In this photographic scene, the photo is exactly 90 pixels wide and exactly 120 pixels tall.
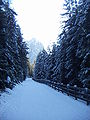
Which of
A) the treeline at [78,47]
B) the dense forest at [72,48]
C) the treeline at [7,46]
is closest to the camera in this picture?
the treeline at [7,46]

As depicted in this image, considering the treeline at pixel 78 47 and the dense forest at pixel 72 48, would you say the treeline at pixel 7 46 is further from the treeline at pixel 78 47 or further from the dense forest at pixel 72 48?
the treeline at pixel 78 47

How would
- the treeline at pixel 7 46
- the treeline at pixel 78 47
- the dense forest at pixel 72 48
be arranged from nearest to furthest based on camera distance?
the treeline at pixel 7 46 → the dense forest at pixel 72 48 → the treeline at pixel 78 47

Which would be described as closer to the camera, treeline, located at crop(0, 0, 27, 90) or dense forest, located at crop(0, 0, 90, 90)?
treeline, located at crop(0, 0, 27, 90)

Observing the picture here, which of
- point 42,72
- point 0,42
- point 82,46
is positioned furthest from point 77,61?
point 42,72

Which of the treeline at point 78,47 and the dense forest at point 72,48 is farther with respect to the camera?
the treeline at point 78,47

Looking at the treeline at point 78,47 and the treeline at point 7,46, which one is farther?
the treeline at point 78,47

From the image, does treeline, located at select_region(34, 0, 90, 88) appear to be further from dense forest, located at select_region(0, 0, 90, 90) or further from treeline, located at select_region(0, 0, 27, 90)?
treeline, located at select_region(0, 0, 27, 90)

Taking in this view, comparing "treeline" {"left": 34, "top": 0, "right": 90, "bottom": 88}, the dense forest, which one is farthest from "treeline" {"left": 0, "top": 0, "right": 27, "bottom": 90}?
"treeline" {"left": 34, "top": 0, "right": 90, "bottom": 88}

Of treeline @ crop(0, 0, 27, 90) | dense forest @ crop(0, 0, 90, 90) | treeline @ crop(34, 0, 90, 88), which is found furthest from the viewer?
treeline @ crop(34, 0, 90, 88)

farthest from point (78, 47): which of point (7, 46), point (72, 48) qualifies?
point (7, 46)

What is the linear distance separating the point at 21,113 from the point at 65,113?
7.39ft

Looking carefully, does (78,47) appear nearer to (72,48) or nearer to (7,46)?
(72,48)

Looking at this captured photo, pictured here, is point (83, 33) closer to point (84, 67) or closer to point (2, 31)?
point (84, 67)

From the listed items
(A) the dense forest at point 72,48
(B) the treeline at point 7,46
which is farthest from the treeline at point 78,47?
(B) the treeline at point 7,46
